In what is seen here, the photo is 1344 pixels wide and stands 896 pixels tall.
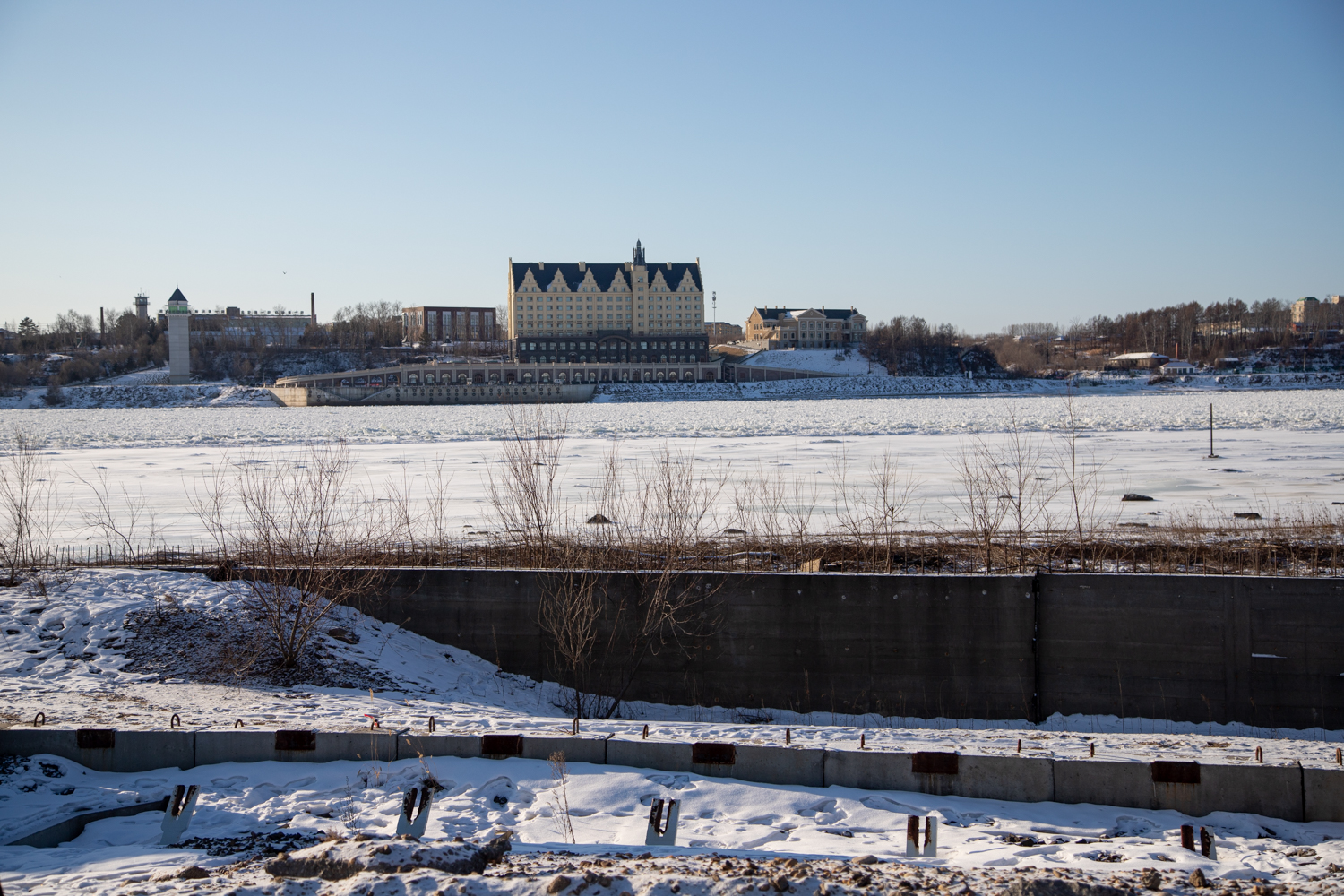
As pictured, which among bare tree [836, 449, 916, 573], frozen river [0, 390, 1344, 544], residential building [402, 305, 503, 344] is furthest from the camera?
residential building [402, 305, 503, 344]

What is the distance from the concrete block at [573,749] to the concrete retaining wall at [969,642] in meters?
5.60

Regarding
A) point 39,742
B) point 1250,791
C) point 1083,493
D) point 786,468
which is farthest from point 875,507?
point 39,742

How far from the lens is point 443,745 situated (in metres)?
8.02

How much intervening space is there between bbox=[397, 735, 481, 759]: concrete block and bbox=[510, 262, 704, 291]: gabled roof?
377 ft

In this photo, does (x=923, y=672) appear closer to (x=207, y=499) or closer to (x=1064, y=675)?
(x=1064, y=675)

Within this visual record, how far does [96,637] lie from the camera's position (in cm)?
1166

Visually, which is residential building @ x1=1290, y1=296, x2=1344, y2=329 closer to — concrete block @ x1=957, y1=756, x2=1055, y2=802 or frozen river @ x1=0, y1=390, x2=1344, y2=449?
frozen river @ x1=0, y1=390, x2=1344, y2=449

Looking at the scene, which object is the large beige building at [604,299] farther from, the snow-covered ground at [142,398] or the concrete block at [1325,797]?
the concrete block at [1325,797]

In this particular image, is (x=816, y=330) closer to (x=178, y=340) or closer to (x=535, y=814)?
(x=178, y=340)

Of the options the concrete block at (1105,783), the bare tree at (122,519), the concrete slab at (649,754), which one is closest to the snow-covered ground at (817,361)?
the bare tree at (122,519)

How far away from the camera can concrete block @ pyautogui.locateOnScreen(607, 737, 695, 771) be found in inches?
310

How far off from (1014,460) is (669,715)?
Answer: 1983 centimetres

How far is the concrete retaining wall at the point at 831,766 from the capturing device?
738 cm

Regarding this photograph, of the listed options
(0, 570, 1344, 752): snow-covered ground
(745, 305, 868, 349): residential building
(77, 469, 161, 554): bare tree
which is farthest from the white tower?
(0, 570, 1344, 752): snow-covered ground
